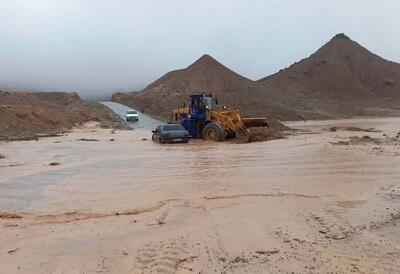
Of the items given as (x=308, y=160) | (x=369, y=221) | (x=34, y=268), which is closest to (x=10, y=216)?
(x=34, y=268)

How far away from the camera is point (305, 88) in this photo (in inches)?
3935

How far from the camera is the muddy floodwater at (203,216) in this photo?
7.05 metres

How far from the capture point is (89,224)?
9.30 m

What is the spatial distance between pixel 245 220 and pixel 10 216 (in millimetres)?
4613

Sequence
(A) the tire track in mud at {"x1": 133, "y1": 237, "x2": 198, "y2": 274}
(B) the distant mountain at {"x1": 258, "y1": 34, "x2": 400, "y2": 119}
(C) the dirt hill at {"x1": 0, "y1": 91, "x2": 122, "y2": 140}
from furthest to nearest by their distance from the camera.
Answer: (B) the distant mountain at {"x1": 258, "y1": 34, "x2": 400, "y2": 119} < (C) the dirt hill at {"x1": 0, "y1": 91, "x2": 122, "y2": 140} < (A) the tire track in mud at {"x1": 133, "y1": 237, "x2": 198, "y2": 274}

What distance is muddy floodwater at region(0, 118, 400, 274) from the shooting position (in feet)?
→ 23.1

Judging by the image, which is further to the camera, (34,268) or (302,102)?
(302,102)

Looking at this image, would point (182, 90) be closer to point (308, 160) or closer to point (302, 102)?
point (302, 102)

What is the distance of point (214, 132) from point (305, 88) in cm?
7479

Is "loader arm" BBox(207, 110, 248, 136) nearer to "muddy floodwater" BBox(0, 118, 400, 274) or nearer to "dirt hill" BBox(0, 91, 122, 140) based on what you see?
"muddy floodwater" BBox(0, 118, 400, 274)

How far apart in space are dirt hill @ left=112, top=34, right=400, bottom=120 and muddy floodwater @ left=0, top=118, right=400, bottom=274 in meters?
49.7

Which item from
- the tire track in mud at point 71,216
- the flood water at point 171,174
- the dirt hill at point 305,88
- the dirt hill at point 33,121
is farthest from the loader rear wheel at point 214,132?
the dirt hill at point 305,88

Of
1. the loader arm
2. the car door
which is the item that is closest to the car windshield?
the car door

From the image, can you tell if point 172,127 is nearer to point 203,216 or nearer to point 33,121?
point 203,216
